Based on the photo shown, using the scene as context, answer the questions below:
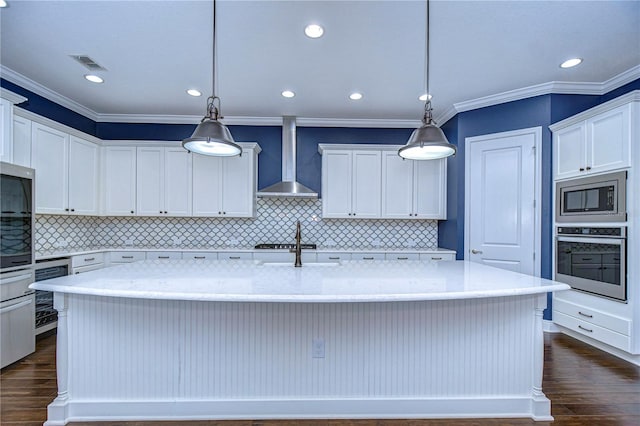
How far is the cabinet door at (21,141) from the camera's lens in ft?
9.71

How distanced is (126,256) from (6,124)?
1879mm

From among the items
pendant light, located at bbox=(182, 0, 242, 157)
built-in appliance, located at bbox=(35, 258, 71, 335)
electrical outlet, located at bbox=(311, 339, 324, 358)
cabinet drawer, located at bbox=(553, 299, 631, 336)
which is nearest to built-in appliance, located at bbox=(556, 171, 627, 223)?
cabinet drawer, located at bbox=(553, 299, 631, 336)

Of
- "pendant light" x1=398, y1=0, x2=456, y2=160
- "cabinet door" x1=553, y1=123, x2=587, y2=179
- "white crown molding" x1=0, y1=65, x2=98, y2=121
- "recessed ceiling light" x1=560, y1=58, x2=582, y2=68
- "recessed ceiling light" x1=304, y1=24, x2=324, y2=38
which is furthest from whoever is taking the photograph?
"white crown molding" x1=0, y1=65, x2=98, y2=121

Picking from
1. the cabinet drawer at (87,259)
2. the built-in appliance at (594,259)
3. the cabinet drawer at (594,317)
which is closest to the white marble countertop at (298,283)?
the built-in appliance at (594,259)

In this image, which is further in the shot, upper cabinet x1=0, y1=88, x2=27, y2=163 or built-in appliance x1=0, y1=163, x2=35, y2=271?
upper cabinet x1=0, y1=88, x2=27, y2=163

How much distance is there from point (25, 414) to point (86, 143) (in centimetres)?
317

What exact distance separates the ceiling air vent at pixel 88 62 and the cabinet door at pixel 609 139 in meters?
4.84

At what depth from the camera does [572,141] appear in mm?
3104

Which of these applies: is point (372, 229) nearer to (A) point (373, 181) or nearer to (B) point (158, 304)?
(A) point (373, 181)

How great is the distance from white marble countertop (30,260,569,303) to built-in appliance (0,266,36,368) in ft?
4.29

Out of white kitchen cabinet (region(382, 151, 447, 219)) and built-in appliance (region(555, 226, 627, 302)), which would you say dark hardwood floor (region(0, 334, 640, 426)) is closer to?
built-in appliance (region(555, 226, 627, 302))

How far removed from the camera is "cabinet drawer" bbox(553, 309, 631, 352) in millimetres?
2625

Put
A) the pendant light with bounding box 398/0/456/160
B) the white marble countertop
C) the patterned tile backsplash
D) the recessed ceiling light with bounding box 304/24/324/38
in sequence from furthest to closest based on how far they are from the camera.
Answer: the patterned tile backsplash < the recessed ceiling light with bounding box 304/24/324/38 < the pendant light with bounding box 398/0/456/160 < the white marble countertop

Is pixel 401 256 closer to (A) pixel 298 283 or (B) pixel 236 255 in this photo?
(B) pixel 236 255
